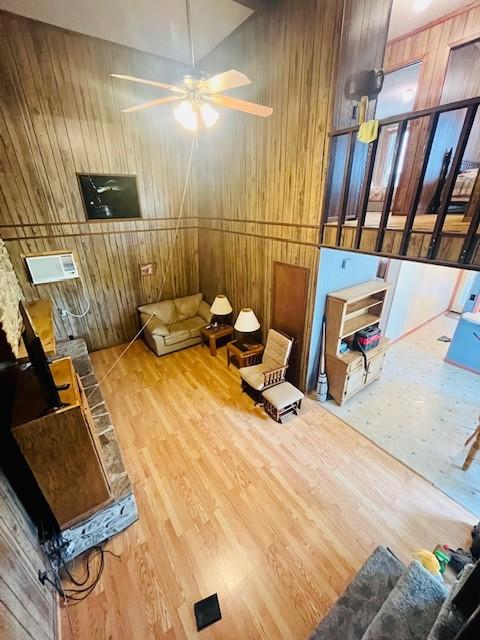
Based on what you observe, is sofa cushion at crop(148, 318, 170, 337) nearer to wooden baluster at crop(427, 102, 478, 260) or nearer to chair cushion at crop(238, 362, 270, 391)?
chair cushion at crop(238, 362, 270, 391)

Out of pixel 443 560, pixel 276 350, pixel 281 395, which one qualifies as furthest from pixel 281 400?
pixel 443 560

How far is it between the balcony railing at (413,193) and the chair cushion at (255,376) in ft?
6.05

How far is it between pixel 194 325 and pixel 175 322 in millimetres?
400

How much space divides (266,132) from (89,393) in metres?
3.90

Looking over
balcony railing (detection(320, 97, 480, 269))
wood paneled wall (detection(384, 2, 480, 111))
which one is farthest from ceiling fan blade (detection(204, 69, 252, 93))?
wood paneled wall (detection(384, 2, 480, 111))

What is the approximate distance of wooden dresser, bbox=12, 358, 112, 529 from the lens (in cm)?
154

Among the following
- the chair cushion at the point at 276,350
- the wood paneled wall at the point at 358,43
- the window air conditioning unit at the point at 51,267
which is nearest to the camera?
the wood paneled wall at the point at 358,43

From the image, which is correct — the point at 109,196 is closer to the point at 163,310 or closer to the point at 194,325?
the point at 163,310

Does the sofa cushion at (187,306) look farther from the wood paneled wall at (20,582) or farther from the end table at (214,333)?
the wood paneled wall at (20,582)

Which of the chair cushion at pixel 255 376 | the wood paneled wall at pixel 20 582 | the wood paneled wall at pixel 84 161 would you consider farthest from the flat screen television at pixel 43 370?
the wood paneled wall at pixel 84 161

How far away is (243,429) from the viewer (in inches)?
125

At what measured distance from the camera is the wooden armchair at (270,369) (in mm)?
3396

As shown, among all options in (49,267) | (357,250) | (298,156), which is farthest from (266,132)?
(49,267)

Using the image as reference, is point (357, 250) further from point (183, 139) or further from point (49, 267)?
point (49, 267)
